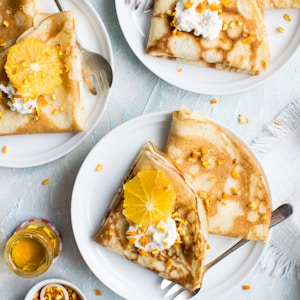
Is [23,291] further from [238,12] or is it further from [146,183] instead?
[238,12]

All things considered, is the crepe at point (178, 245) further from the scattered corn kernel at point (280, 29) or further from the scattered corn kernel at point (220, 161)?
the scattered corn kernel at point (280, 29)

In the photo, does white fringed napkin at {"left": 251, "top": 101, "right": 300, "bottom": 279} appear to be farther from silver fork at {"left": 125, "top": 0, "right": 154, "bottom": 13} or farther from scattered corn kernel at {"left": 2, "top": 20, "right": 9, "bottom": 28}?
scattered corn kernel at {"left": 2, "top": 20, "right": 9, "bottom": 28}

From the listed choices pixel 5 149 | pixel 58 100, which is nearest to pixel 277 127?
pixel 58 100

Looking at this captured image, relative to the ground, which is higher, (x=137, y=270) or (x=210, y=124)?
(x=210, y=124)

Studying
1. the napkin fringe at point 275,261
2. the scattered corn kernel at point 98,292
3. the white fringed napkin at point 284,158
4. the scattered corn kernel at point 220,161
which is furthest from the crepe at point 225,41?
the scattered corn kernel at point 98,292

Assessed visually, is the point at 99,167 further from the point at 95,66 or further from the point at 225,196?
the point at 225,196

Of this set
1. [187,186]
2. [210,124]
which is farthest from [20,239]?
[210,124]
